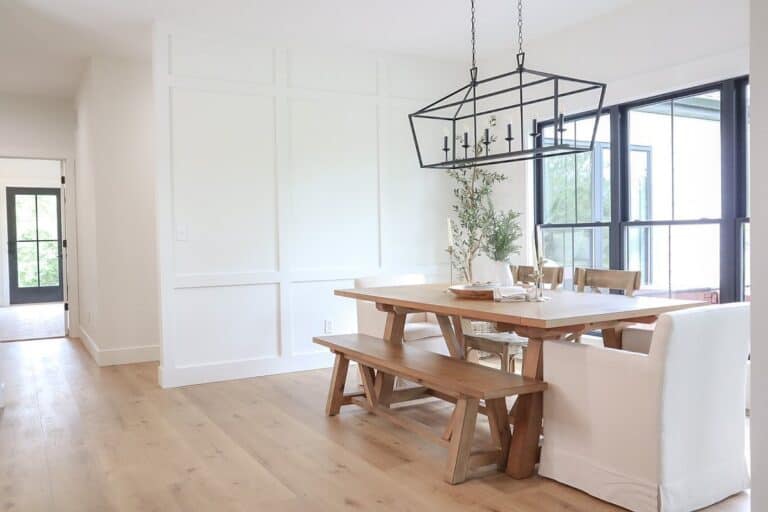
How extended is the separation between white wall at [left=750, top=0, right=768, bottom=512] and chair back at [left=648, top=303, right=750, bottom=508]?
3.16ft

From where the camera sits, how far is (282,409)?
4113mm

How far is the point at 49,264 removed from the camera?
37.6ft

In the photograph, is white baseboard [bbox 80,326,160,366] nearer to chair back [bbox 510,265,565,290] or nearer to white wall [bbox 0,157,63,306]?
chair back [bbox 510,265,565,290]

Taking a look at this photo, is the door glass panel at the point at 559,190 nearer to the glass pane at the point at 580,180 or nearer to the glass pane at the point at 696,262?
the glass pane at the point at 580,180

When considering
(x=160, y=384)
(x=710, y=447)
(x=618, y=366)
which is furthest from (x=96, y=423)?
(x=710, y=447)

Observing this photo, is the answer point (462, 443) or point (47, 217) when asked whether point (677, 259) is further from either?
point (47, 217)

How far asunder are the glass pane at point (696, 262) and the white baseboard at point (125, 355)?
14.4 feet

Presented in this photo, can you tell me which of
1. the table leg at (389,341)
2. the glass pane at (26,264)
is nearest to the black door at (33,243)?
the glass pane at (26,264)

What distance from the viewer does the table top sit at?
9.13 ft

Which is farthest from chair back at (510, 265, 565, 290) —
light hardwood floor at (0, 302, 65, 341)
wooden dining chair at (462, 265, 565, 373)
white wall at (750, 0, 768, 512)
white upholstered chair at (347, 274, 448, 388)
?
light hardwood floor at (0, 302, 65, 341)

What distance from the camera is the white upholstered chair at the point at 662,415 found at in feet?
7.97

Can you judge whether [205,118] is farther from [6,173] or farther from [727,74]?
[6,173]

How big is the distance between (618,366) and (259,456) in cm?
177

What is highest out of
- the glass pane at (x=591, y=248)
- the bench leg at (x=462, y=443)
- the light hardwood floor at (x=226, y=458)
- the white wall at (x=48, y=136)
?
the white wall at (x=48, y=136)
